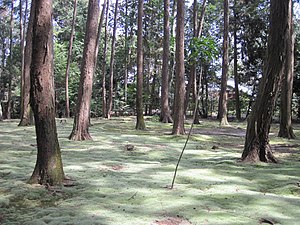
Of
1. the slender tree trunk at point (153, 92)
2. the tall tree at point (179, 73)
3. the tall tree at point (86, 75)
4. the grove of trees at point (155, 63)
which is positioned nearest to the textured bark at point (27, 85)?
the grove of trees at point (155, 63)

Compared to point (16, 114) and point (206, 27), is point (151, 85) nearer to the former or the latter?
point (206, 27)

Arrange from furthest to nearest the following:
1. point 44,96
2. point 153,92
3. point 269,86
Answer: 1. point 153,92
2. point 269,86
3. point 44,96

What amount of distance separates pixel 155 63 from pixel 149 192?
3077 centimetres

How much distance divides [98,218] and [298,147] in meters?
8.90

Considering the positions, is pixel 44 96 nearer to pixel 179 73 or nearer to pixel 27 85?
pixel 179 73

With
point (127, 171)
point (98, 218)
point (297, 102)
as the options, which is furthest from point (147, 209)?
point (297, 102)

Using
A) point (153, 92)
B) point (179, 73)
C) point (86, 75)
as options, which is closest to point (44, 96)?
point (86, 75)

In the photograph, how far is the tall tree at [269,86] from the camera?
7.26 metres

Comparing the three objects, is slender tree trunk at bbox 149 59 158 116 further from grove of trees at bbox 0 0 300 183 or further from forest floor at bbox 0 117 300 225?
forest floor at bbox 0 117 300 225

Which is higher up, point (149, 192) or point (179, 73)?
point (179, 73)

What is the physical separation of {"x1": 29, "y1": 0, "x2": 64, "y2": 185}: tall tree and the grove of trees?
0.01m

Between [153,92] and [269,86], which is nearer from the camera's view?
[269,86]

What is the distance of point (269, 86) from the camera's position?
24.2 feet

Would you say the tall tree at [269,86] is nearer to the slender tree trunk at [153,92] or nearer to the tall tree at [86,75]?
the tall tree at [86,75]
